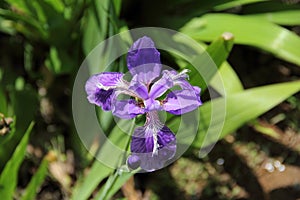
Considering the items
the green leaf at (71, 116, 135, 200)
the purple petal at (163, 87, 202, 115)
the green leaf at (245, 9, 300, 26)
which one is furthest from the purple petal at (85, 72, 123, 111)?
the green leaf at (245, 9, 300, 26)

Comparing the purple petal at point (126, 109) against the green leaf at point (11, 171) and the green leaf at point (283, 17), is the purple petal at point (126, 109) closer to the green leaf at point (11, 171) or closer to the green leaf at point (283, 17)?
the green leaf at point (11, 171)

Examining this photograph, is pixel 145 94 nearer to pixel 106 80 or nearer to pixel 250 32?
pixel 106 80

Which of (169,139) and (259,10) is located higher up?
(169,139)

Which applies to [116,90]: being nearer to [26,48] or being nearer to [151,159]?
[151,159]

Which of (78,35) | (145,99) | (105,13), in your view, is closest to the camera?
(145,99)

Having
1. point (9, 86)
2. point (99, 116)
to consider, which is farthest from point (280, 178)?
point (9, 86)

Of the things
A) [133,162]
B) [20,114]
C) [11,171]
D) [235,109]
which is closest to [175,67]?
[235,109]
